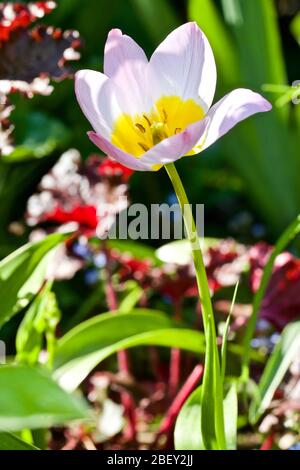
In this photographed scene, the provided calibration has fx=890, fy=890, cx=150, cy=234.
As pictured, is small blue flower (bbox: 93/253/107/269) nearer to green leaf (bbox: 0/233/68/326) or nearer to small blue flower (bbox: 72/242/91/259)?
small blue flower (bbox: 72/242/91/259)

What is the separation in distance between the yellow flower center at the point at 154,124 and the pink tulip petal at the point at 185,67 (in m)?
0.01

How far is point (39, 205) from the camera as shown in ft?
4.76

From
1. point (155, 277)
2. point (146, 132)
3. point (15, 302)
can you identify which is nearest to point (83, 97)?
point (146, 132)

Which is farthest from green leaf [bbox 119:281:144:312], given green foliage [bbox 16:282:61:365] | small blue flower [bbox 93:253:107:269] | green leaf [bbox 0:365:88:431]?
green leaf [bbox 0:365:88:431]

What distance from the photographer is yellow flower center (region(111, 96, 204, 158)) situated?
3.06 ft

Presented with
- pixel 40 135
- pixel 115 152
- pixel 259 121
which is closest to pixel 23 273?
pixel 115 152

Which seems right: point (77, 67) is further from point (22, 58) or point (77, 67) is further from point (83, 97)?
point (83, 97)

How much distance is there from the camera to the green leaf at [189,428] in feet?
3.44

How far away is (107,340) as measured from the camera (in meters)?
1.22

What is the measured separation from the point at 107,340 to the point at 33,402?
0.61m

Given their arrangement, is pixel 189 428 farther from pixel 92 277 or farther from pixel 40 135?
pixel 40 135

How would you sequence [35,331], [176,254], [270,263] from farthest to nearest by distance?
[176,254] < [35,331] < [270,263]

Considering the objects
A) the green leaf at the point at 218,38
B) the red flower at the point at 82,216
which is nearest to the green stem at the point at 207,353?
the red flower at the point at 82,216
